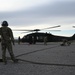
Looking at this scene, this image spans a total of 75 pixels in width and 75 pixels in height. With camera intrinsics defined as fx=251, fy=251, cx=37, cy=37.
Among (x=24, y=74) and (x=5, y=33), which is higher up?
(x=5, y=33)

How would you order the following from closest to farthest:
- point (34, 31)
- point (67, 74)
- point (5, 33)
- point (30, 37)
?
point (67, 74), point (5, 33), point (30, 37), point (34, 31)

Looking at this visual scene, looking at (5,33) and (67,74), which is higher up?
(5,33)

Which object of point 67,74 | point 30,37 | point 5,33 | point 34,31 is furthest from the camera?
point 34,31

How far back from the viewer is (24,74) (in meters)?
7.77

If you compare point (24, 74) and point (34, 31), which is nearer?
point (24, 74)

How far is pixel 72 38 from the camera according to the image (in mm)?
56625

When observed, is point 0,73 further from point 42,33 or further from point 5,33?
point 42,33

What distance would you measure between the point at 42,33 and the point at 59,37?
16.8 feet

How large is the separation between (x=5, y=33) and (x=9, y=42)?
413mm

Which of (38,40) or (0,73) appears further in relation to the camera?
(38,40)

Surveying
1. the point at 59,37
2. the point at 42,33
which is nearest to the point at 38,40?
the point at 42,33

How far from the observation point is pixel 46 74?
7766mm

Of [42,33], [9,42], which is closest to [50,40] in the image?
[42,33]

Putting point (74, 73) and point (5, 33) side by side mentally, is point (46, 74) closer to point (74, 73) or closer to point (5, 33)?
point (74, 73)
